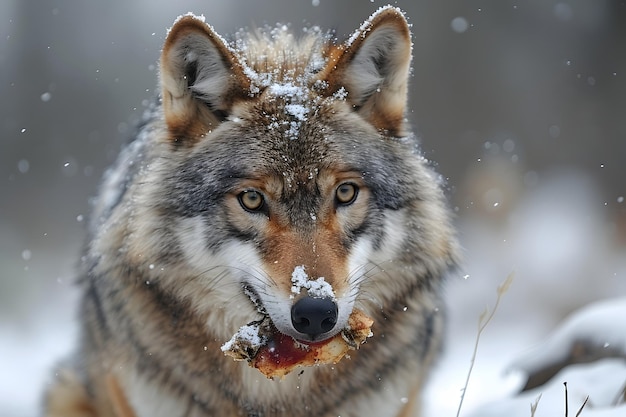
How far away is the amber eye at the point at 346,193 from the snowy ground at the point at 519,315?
91cm

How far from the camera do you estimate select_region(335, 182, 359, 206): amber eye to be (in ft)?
Answer: 10.1

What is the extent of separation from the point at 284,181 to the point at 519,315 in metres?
8.81

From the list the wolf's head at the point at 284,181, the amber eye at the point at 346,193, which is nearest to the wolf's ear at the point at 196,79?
the wolf's head at the point at 284,181

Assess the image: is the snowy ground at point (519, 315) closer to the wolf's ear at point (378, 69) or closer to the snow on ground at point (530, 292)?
the snow on ground at point (530, 292)

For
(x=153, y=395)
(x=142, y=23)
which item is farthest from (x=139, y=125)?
(x=142, y=23)

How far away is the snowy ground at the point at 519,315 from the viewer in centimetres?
449

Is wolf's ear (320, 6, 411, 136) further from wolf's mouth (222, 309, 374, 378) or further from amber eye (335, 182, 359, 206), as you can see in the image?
wolf's mouth (222, 309, 374, 378)

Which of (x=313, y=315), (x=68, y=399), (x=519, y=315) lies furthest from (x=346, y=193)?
(x=519, y=315)

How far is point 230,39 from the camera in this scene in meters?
3.80

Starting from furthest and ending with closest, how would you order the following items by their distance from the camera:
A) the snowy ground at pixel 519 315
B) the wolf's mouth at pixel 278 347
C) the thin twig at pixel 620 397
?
the snowy ground at pixel 519 315 → the thin twig at pixel 620 397 → the wolf's mouth at pixel 278 347

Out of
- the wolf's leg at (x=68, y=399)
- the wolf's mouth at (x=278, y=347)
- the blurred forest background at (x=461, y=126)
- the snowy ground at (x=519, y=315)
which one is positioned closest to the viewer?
the wolf's mouth at (x=278, y=347)

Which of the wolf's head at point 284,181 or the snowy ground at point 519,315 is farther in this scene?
the snowy ground at point 519,315

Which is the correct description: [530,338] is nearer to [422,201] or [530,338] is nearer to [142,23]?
[422,201]

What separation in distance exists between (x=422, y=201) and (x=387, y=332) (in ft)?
2.09
